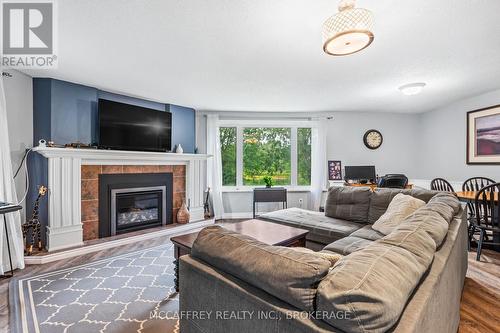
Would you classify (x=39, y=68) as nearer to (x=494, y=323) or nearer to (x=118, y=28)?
(x=118, y=28)

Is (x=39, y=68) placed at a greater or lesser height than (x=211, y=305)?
greater

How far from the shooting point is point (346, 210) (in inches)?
117

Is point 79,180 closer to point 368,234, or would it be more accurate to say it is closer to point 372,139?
point 368,234

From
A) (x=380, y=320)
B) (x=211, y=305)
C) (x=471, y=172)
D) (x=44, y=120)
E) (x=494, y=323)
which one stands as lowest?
(x=494, y=323)

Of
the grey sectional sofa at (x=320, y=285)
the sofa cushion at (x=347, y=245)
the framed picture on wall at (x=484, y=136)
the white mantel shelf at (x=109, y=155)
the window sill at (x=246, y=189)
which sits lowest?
the sofa cushion at (x=347, y=245)

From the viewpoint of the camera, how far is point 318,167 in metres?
5.17

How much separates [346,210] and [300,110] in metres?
2.71

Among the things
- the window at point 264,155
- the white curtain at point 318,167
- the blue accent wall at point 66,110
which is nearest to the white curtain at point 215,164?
the window at point 264,155

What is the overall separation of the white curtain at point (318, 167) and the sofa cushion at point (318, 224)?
6.71 ft

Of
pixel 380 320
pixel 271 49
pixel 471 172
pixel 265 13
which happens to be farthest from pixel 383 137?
pixel 380 320

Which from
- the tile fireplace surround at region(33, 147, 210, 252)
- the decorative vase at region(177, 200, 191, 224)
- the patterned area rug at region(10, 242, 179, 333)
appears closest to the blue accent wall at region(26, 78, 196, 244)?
the tile fireplace surround at region(33, 147, 210, 252)

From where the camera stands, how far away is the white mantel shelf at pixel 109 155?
2939 millimetres

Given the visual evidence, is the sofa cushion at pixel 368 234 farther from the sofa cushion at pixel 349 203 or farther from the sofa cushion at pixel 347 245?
the sofa cushion at pixel 349 203

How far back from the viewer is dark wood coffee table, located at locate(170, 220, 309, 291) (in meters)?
2.06
